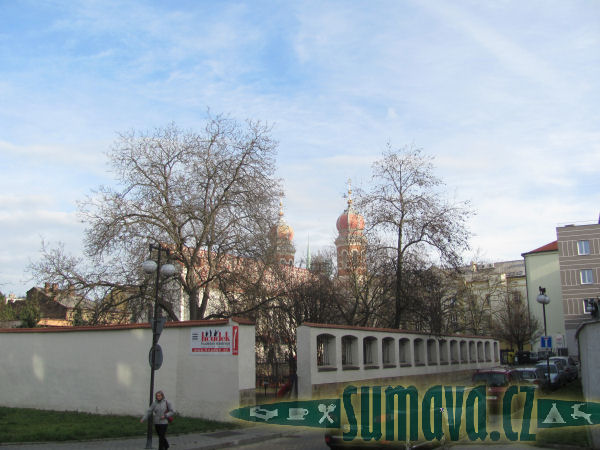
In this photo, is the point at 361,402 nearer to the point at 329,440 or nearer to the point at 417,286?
the point at 329,440

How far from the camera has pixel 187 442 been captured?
47.1 feet

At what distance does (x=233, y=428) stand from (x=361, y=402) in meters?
5.79

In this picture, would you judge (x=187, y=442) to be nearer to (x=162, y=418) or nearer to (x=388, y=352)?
(x=162, y=418)

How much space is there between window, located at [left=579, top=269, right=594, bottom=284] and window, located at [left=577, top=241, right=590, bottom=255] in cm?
181

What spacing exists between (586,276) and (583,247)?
9.62ft

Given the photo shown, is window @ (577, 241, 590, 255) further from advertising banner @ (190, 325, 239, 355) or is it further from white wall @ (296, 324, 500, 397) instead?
advertising banner @ (190, 325, 239, 355)

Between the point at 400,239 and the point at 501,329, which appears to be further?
the point at 501,329

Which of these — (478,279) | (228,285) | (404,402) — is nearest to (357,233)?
(228,285)

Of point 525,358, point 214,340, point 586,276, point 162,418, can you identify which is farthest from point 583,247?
point 162,418

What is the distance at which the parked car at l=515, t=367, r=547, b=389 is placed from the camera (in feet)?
74.9

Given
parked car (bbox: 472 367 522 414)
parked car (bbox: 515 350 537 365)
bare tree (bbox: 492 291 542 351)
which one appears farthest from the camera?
bare tree (bbox: 492 291 542 351)

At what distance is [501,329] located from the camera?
231 ft

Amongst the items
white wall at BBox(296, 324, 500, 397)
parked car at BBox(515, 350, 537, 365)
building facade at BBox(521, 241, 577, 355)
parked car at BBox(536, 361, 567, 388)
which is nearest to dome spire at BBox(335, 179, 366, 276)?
white wall at BBox(296, 324, 500, 397)

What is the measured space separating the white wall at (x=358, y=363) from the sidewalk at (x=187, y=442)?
385 centimetres
